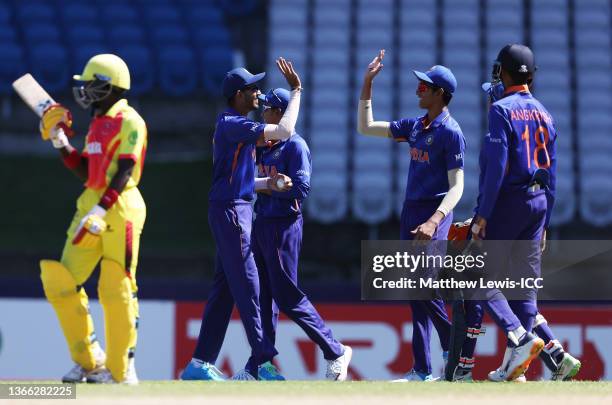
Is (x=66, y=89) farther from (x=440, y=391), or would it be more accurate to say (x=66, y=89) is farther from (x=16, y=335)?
(x=440, y=391)

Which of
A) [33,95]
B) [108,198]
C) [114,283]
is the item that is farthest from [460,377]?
[33,95]

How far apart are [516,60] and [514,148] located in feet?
1.86

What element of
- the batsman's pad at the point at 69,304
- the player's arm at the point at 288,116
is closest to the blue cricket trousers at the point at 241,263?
the player's arm at the point at 288,116

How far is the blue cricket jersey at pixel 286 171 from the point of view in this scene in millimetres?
8797

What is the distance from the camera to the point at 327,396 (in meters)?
6.77

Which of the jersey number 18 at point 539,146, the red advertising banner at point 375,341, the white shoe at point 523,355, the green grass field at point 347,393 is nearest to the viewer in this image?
the green grass field at point 347,393

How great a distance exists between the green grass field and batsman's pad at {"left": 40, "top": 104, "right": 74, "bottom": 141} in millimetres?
1398

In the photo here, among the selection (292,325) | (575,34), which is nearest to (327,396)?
(292,325)

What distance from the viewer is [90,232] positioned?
22.0ft

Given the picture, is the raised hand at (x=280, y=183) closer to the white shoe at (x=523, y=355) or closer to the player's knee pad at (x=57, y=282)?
the white shoe at (x=523, y=355)

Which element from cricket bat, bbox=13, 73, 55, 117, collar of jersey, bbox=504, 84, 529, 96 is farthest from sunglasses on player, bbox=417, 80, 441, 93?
cricket bat, bbox=13, 73, 55, 117

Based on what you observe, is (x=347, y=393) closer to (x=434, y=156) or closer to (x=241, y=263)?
(x=241, y=263)

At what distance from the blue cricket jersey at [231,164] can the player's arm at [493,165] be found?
150 cm

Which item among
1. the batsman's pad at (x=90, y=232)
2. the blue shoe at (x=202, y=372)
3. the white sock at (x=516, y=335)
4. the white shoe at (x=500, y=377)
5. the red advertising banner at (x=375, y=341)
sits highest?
the batsman's pad at (x=90, y=232)
